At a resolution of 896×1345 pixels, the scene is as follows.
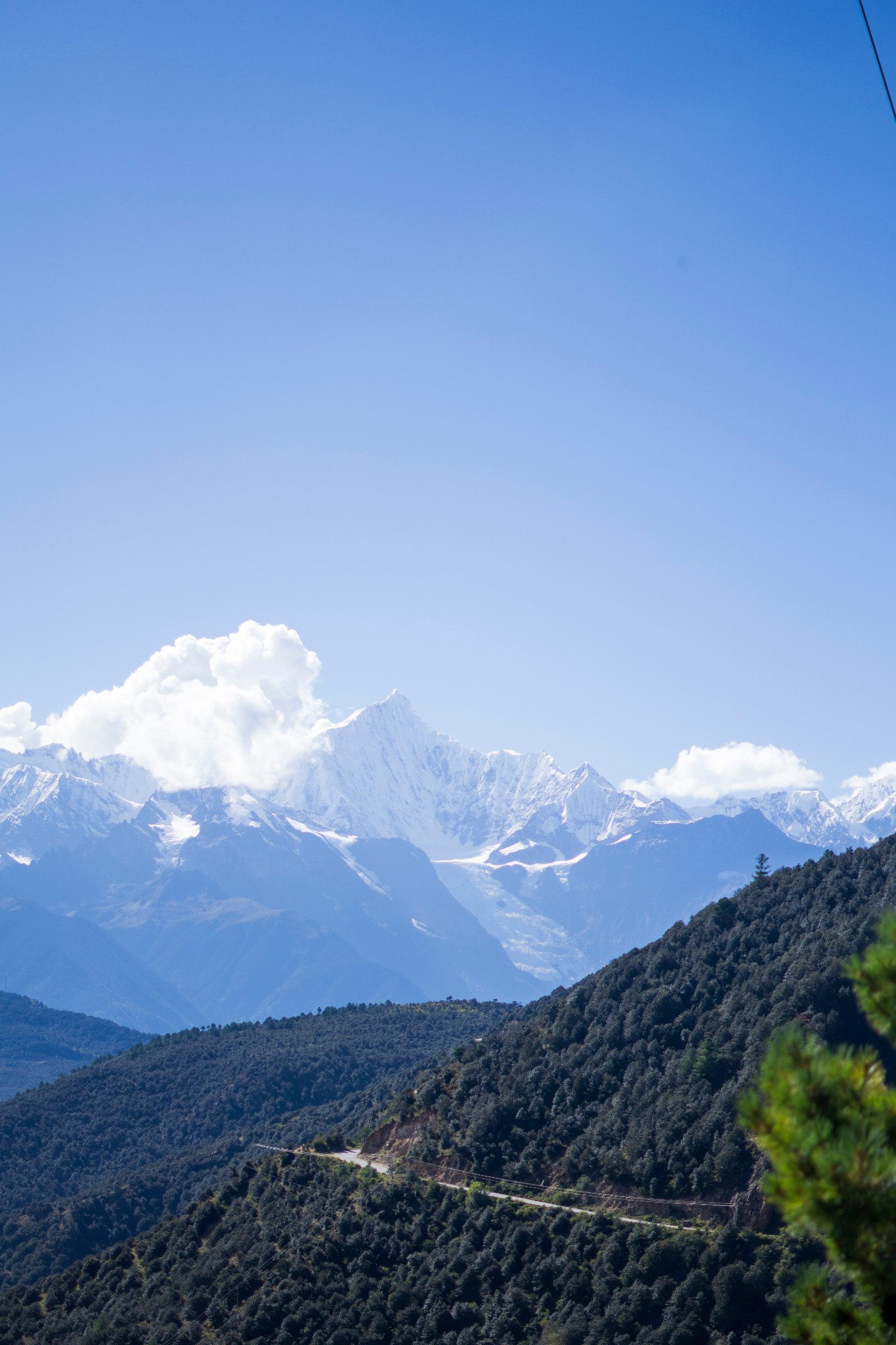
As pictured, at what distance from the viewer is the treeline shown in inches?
1641

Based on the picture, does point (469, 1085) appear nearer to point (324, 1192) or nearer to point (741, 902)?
point (324, 1192)

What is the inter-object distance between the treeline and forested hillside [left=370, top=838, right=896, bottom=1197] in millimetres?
4023

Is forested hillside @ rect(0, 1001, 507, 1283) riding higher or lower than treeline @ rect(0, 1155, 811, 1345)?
higher

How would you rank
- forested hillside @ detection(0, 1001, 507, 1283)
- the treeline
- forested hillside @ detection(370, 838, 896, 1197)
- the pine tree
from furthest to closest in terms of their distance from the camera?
forested hillside @ detection(0, 1001, 507, 1283) < forested hillside @ detection(370, 838, 896, 1197) < the treeline < the pine tree

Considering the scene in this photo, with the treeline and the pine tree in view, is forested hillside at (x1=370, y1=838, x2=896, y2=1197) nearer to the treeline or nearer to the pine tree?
the treeline

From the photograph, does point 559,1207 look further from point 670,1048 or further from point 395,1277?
point 670,1048

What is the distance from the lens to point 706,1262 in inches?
1658

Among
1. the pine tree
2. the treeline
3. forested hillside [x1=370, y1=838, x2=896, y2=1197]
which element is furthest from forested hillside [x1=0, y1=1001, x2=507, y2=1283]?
the pine tree

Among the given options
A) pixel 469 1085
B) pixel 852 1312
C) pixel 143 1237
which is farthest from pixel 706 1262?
pixel 143 1237

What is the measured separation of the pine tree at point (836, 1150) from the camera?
29.1 ft

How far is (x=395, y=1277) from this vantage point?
51969mm

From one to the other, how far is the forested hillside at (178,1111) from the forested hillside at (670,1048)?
28.1 meters

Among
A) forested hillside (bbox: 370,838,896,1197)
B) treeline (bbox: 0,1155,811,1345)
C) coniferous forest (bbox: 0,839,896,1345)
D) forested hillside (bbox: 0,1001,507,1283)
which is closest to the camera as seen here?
treeline (bbox: 0,1155,811,1345)

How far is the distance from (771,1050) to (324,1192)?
60282mm
